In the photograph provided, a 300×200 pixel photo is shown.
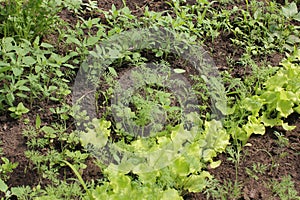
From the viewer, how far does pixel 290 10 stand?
170 inches

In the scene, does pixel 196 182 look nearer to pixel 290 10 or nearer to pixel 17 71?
pixel 17 71

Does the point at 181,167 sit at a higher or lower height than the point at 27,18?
lower

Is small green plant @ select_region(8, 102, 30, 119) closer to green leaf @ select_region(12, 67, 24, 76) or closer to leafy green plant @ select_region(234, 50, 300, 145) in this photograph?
green leaf @ select_region(12, 67, 24, 76)

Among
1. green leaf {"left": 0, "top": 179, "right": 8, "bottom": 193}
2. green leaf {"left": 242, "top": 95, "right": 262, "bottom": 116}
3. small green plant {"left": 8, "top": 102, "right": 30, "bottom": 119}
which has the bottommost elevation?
green leaf {"left": 242, "top": 95, "right": 262, "bottom": 116}

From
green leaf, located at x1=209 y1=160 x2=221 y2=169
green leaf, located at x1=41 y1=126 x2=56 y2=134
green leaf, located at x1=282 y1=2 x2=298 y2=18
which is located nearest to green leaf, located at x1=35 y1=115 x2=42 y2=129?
green leaf, located at x1=41 y1=126 x2=56 y2=134

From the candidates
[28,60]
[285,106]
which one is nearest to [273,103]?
[285,106]

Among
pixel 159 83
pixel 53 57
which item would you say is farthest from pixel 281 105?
pixel 53 57

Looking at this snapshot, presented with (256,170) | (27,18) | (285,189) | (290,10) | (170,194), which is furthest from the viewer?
(290,10)

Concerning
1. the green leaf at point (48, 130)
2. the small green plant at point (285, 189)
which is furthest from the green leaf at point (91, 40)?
the small green plant at point (285, 189)

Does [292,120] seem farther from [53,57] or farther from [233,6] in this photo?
[53,57]

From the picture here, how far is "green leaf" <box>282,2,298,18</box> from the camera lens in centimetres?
429

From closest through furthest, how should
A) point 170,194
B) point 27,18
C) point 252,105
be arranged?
1. point 170,194
2. point 252,105
3. point 27,18

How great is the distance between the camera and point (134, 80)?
365cm

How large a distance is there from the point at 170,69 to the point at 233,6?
0.94 m
